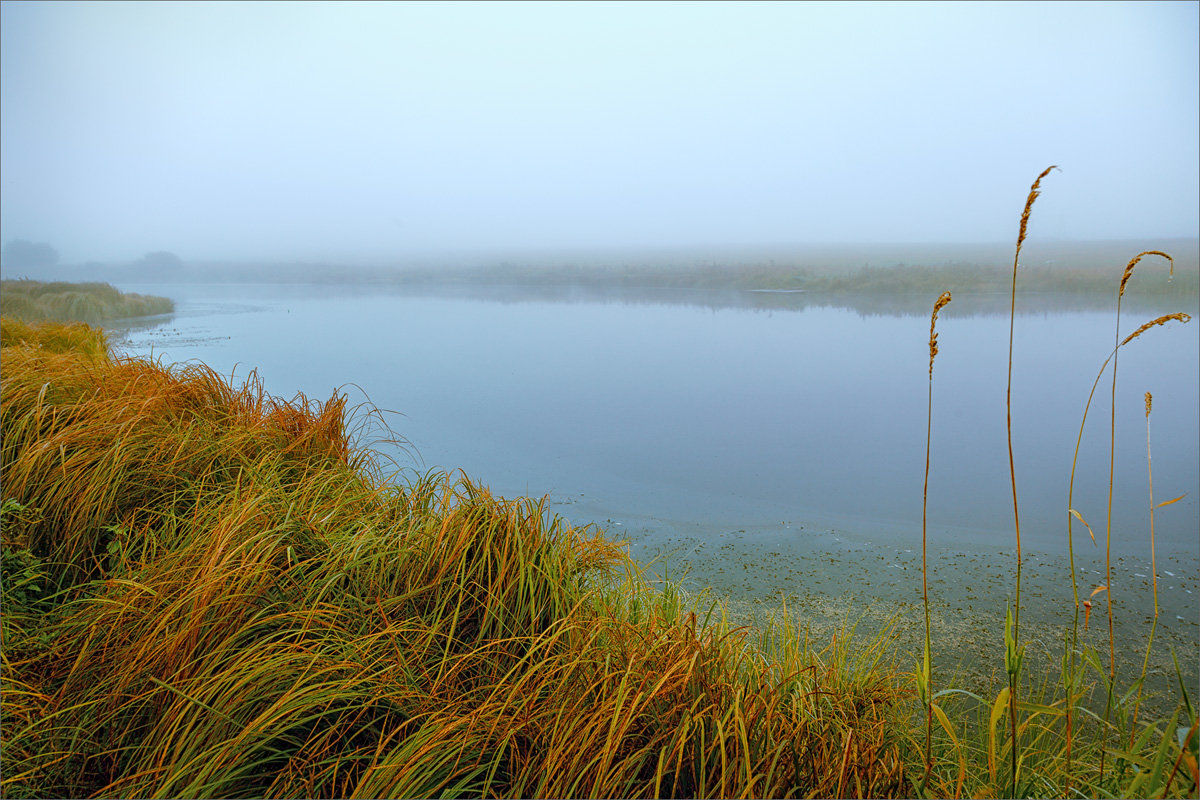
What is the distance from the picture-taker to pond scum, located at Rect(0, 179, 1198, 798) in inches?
48.9

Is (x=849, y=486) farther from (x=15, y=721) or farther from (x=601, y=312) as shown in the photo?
(x=601, y=312)

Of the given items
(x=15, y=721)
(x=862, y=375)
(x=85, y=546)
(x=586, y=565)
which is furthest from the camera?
(x=862, y=375)

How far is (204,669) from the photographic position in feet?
4.50

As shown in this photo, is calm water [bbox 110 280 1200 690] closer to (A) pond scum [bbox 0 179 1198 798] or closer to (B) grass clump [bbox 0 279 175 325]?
(B) grass clump [bbox 0 279 175 325]

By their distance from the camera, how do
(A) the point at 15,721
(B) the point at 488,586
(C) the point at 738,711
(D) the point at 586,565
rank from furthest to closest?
(D) the point at 586,565, (B) the point at 488,586, (A) the point at 15,721, (C) the point at 738,711

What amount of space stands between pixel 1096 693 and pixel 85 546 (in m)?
3.23

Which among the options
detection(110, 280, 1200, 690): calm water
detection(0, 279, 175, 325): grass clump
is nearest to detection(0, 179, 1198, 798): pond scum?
detection(110, 280, 1200, 690): calm water

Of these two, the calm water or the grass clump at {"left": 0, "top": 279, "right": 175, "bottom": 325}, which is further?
the grass clump at {"left": 0, "top": 279, "right": 175, "bottom": 325}

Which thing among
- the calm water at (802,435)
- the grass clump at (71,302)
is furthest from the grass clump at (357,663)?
the grass clump at (71,302)

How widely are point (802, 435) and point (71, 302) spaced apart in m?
9.93

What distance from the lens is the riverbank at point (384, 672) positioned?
49.4 inches

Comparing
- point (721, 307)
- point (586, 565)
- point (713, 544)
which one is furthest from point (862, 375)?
point (721, 307)

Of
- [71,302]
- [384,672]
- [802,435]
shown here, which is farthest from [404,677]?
[71,302]

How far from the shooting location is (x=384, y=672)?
1.40 meters
